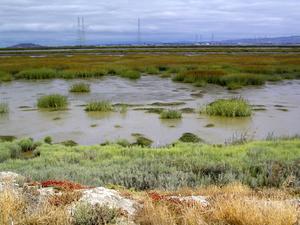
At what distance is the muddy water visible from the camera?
19.2 m

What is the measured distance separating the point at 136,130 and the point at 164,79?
74.1 feet

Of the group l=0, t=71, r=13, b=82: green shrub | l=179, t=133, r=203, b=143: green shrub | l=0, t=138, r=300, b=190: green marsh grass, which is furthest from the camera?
l=0, t=71, r=13, b=82: green shrub

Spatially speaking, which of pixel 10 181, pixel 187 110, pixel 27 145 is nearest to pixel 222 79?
pixel 187 110

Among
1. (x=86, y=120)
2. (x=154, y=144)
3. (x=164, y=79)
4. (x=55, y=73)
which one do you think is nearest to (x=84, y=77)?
(x=55, y=73)

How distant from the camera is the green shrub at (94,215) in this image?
5.75m

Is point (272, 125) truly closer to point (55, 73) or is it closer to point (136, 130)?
point (136, 130)

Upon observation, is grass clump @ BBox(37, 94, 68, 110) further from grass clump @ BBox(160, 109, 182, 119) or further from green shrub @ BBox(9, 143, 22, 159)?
green shrub @ BBox(9, 143, 22, 159)

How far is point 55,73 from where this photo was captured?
1753 inches

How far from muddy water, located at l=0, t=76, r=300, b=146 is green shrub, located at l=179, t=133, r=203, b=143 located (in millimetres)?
379

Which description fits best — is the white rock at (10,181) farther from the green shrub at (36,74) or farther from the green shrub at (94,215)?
the green shrub at (36,74)

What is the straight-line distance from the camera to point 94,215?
5.81 meters

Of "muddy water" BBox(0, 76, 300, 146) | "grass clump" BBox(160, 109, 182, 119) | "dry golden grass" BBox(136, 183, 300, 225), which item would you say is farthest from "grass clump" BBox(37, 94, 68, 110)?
"dry golden grass" BBox(136, 183, 300, 225)

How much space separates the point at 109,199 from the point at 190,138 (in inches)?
438

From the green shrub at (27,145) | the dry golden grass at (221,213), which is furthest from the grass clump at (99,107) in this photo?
the dry golden grass at (221,213)
